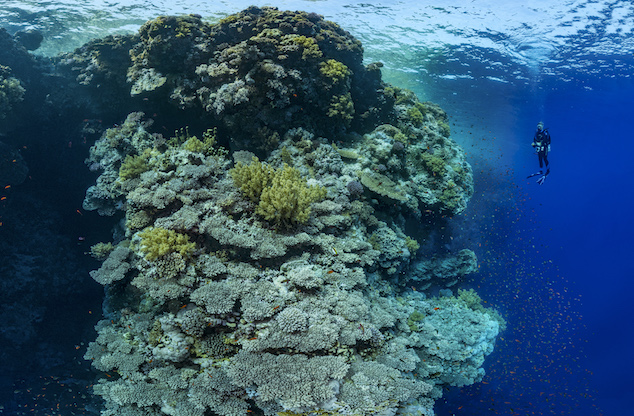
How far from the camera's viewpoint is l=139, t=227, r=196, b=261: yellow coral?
603cm

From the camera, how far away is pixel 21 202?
11.7m

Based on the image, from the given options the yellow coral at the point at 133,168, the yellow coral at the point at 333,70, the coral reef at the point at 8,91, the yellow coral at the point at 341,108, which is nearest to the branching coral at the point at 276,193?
the yellow coral at the point at 133,168

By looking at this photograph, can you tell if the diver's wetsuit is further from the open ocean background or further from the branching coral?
the branching coral

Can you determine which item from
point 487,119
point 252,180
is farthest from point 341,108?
point 487,119

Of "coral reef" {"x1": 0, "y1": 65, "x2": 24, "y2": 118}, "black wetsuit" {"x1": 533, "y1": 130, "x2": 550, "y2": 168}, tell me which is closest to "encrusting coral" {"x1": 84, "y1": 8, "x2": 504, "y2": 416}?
"coral reef" {"x1": 0, "y1": 65, "x2": 24, "y2": 118}

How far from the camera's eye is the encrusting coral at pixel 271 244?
4977 millimetres

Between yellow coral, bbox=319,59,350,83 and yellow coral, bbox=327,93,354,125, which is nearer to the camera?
yellow coral, bbox=319,59,350,83

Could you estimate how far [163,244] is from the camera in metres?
6.01

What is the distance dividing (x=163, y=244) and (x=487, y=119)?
143ft

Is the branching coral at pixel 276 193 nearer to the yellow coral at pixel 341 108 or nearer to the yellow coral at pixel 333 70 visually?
the yellow coral at pixel 341 108

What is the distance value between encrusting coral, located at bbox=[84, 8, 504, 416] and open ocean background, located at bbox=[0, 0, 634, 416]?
4348 mm

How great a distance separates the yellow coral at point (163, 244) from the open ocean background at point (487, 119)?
6.43 meters

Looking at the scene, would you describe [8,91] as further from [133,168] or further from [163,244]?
[163,244]

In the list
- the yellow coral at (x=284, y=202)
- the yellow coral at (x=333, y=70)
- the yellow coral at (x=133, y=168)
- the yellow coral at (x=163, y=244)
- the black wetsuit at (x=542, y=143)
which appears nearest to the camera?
the yellow coral at (x=163, y=244)
